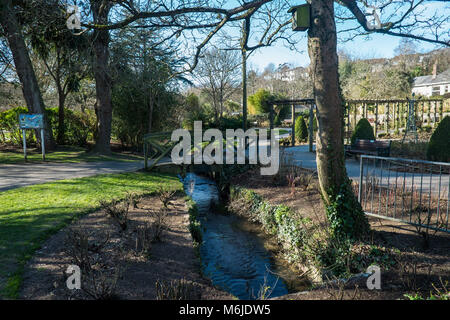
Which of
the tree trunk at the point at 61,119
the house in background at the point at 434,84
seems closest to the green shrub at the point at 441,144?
the tree trunk at the point at 61,119

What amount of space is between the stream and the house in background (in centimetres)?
4034

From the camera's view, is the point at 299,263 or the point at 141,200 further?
the point at 141,200

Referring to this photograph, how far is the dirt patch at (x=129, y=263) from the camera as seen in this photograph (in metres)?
3.43

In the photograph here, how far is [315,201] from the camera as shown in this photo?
272 inches

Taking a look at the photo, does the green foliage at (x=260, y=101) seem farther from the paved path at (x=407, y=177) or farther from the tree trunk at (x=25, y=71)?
the tree trunk at (x=25, y=71)

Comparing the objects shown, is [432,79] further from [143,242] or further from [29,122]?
[143,242]

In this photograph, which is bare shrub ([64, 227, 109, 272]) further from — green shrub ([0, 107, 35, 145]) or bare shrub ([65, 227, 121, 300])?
green shrub ([0, 107, 35, 145])

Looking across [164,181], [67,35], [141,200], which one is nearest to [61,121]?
[67,35]

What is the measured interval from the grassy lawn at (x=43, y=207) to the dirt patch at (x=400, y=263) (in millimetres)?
3271

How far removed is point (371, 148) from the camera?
41.0 feet

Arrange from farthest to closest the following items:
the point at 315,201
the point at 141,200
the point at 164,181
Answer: the point at 164,181
the point at 141,200
the point at 315,201

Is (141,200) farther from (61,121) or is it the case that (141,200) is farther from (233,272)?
(61,121)

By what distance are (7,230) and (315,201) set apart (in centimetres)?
565

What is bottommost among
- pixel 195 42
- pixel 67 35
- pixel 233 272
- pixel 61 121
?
pixel 233 272
